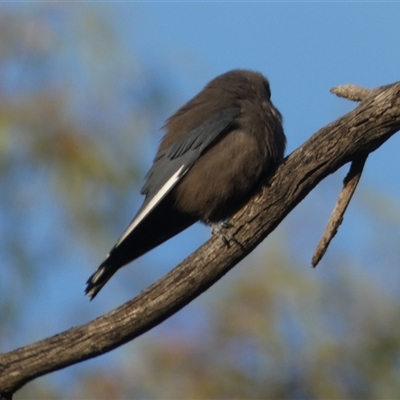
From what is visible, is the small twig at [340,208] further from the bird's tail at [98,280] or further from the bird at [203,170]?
the bird's tail at [98,280]

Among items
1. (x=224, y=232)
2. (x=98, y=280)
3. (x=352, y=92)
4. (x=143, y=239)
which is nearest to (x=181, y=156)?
(x=143, y=239)

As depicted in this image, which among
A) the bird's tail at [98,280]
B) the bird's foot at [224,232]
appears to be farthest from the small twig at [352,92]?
the bird's tail at [98,280]

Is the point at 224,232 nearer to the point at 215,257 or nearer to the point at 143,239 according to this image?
the point at 215,257

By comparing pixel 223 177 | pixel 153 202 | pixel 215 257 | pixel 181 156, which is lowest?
pixel 215 257

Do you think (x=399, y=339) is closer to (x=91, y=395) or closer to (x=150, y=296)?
(x=91, y=395)

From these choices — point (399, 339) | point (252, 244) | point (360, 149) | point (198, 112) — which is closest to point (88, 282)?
point (252, 244)

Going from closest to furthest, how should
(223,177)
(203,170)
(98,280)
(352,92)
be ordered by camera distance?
(352,92) < (98,280) < (223,177) < (203,170)

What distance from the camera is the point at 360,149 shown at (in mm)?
4449

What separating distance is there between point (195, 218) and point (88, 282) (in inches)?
31.5

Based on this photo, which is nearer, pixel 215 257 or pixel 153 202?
pixel 215 257

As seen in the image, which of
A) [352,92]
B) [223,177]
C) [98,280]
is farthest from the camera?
[223,177]

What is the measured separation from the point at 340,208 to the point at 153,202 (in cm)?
108

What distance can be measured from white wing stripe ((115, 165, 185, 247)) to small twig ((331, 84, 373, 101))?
98 centimetres

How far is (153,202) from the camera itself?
16.3ft
